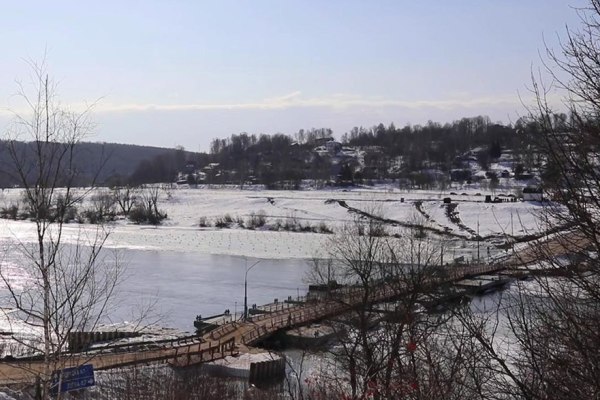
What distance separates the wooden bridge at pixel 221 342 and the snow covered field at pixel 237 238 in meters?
1.87

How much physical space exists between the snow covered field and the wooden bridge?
1871 mm

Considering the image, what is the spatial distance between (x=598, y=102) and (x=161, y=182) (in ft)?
404

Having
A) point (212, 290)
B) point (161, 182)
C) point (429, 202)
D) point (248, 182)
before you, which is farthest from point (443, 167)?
point (212, 290)

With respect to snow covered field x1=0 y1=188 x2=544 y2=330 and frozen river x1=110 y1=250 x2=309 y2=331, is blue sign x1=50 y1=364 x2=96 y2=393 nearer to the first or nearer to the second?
snow covered field x1=0 y1=188 x2=544 y2=330

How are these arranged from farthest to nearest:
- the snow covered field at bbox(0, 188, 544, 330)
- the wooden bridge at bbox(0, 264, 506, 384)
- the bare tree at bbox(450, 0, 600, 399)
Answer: the snow covered field at bbox(0, 188, 544, 330), the wooden bridge at bbox(0, 264, 506, 384), the bare tree at bbox(450, 0, 600, 399)

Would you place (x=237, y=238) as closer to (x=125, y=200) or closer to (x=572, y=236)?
(x=125, y=200)

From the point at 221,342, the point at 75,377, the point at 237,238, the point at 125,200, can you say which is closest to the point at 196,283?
the point at 221,342

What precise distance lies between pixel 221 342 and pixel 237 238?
3004 cm

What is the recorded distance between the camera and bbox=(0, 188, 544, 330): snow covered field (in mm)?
31422

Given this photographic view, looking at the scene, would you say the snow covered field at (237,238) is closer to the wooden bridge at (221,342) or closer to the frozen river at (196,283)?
the frozen river at (196,283)

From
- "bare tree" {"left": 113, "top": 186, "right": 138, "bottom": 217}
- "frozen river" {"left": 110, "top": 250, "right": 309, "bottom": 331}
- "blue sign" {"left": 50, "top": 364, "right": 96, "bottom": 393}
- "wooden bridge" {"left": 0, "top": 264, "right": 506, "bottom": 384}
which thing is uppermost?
"blue sign" {"left": 50, "top": 364, "right": 96, "bottom": 393}

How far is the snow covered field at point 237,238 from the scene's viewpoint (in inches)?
1237

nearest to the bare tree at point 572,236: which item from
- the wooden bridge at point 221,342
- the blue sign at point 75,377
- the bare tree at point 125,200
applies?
the blue sign at point 75,377

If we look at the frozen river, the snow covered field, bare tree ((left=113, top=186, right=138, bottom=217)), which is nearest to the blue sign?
the snow covered field
